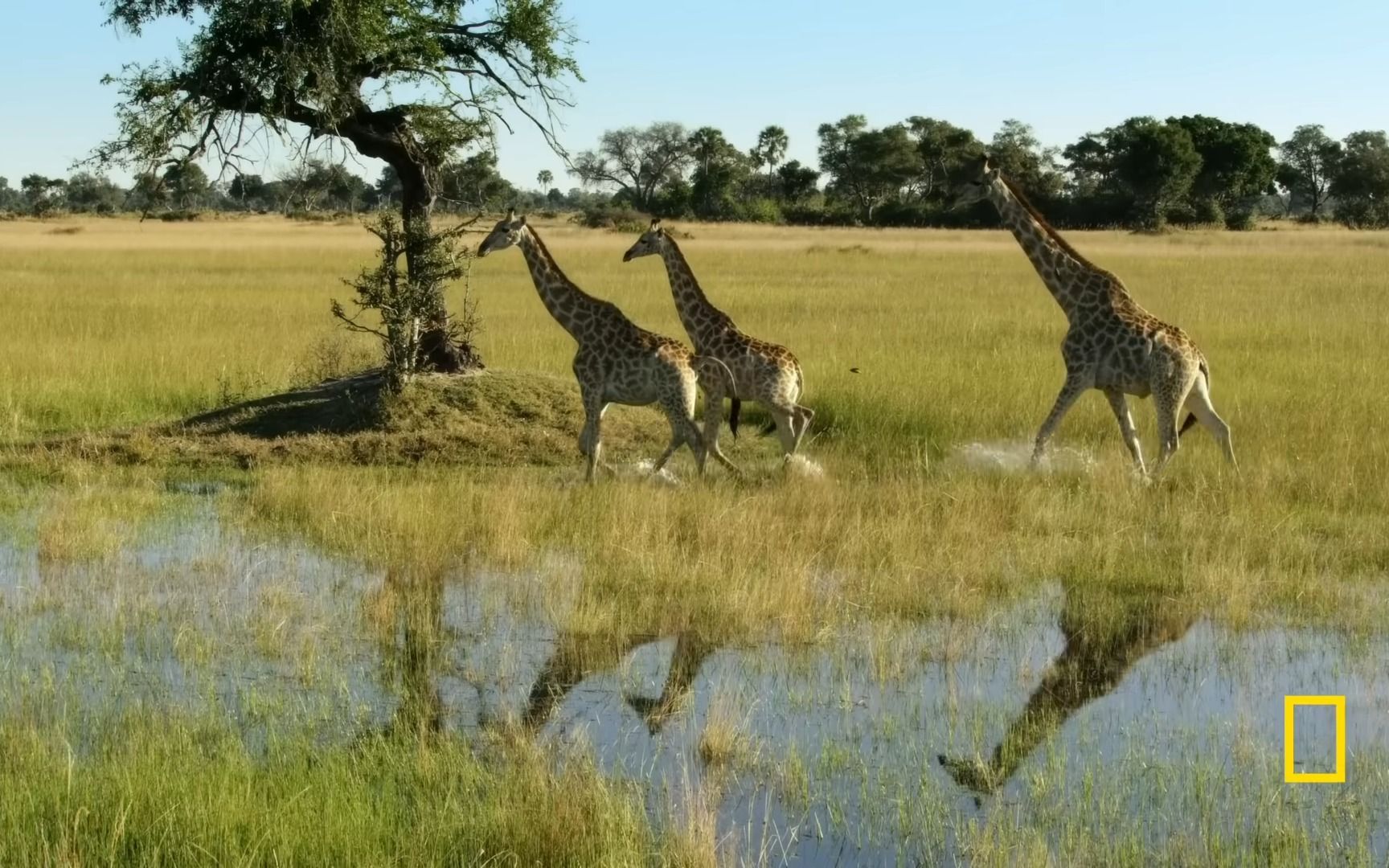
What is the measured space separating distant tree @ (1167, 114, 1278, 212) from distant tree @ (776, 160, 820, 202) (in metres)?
22.3

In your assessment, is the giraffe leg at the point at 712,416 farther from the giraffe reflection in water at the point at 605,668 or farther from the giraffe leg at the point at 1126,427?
the giraffe reflection in water at the point at 605,668

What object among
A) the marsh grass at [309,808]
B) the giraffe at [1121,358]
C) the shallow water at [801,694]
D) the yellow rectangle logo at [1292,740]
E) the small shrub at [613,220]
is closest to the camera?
the marsh grass at [309,808]

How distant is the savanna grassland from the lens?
523 cm

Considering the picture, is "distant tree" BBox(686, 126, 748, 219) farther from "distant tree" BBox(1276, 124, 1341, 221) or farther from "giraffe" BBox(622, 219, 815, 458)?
"giraffe" BBox(622, 219, 815, 458)

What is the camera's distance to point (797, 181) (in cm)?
9275

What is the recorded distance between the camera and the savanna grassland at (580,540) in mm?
5234

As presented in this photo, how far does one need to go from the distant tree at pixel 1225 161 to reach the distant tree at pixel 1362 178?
6.39 m

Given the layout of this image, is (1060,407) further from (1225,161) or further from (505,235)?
(1225,161)

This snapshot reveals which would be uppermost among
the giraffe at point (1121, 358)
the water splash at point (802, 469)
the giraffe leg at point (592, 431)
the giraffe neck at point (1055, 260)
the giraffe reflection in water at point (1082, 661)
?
the giraffe neck at point (1055, 260)

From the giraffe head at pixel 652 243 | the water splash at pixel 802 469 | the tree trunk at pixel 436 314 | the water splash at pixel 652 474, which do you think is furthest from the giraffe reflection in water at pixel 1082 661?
the tree trunk at pixel 436 314

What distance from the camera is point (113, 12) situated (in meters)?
13.7

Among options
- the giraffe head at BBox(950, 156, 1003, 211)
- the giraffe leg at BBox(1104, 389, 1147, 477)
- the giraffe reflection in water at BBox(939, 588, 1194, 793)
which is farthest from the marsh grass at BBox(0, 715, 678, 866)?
the giraffe head at BBox(950, 156, 1003, 211)

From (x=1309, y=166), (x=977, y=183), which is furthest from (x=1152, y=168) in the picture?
(x=977, y=183)

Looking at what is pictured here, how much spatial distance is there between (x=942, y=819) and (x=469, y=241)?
1394 inches
